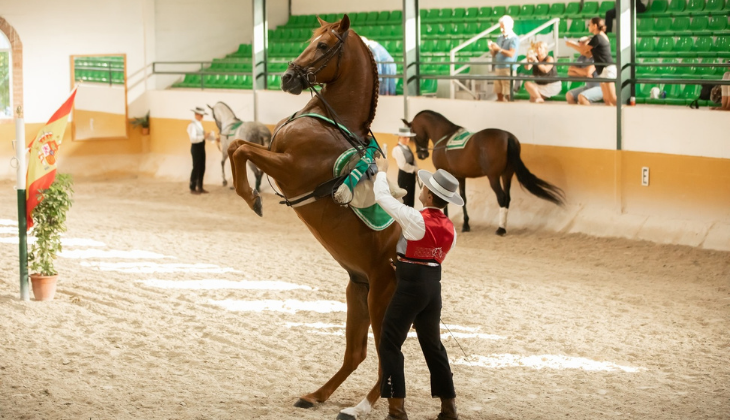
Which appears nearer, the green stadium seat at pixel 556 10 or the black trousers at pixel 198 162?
the green stadium seat at pixel 556 10

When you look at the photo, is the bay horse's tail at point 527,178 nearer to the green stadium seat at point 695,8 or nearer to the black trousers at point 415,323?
the green stadium seat at point 695,8

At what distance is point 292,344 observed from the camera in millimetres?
6395

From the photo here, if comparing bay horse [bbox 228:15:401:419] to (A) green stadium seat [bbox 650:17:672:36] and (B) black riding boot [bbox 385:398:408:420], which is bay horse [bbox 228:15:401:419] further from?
(A) green stadium seat [bbox 650:17:672:36]

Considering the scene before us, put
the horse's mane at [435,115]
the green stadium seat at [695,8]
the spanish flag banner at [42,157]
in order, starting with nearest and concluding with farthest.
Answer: the spanish flag banner at [42,157] < the horse's mane at [435,115] < the green stadium seat at [695,8]

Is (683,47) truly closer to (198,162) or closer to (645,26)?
(645,26)

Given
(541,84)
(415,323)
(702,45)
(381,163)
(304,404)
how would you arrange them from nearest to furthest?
(415,323)
(381,163)
(304,404)
(541,84)
(702,45)

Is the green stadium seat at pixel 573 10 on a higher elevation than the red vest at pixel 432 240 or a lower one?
higher

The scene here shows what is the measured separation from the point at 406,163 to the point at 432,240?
277 inches

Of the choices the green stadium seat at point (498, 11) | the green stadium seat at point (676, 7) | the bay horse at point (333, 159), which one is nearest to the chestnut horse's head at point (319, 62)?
the bay horse at point (333, 159)

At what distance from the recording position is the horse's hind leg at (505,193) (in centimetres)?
1124

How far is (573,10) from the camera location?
14.9 m

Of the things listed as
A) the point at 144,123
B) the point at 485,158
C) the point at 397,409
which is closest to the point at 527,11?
the point at 485,158

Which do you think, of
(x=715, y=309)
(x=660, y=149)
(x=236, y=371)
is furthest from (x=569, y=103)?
(x=236, y=371)

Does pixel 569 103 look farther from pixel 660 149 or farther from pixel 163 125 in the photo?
pixel 163 125
